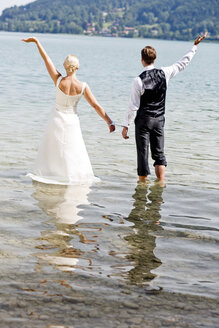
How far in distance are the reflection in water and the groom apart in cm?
59

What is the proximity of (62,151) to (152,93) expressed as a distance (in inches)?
74.8

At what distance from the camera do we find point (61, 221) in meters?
7.16

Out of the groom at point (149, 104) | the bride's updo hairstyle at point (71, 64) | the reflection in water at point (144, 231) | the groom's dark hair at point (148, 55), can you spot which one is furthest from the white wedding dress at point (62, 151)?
the groom's dark hair at point (148, 55)

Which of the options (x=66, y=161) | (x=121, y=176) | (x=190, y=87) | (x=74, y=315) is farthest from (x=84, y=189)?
(x=190, y=87)

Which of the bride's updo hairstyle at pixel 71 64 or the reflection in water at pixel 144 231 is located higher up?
the bride's updo hairstyle at pixel 71 64

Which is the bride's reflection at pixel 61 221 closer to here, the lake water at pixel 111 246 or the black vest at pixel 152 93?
the lake water at pixel 111 246

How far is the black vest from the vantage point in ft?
28.3

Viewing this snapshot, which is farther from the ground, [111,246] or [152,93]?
[152,93]

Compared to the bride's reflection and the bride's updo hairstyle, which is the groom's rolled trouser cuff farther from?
the bride's updo hairstyle

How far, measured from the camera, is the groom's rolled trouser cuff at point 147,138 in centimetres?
904

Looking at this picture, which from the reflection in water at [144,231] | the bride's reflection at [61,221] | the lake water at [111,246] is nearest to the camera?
the lake water at [111,246]

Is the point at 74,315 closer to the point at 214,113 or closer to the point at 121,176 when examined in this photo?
the point at 121,176

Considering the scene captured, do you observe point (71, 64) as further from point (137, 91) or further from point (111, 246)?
point (111, 246)

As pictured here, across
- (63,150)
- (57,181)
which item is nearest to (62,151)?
(63,150)
